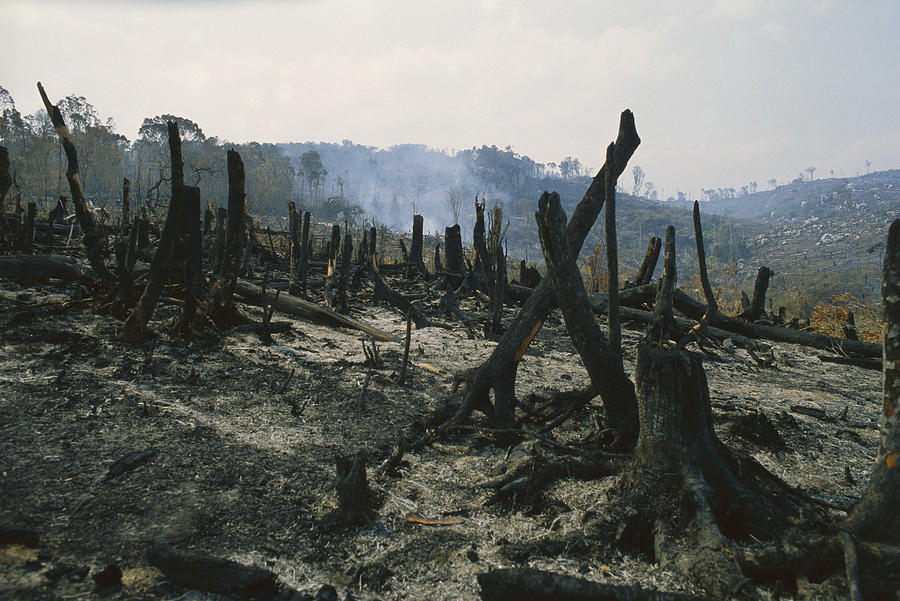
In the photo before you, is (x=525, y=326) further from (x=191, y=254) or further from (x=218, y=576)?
(x=191, y=254)

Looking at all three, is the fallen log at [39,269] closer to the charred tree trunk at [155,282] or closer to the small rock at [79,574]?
the charred tree trunk at [155,282]

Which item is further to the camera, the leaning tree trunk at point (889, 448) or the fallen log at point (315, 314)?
the fallen log at point (315, 314)

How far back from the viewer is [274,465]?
258 centimetres

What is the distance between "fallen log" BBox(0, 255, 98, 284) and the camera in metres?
5.55

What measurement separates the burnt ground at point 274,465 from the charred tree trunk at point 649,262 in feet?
9.61

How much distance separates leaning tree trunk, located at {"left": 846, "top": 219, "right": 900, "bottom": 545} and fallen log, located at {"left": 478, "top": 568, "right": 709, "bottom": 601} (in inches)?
23.9

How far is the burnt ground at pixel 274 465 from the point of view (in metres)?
1.75

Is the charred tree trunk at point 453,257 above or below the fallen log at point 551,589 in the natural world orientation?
above

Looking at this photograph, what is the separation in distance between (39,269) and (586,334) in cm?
678

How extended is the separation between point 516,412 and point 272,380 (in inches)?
83.5

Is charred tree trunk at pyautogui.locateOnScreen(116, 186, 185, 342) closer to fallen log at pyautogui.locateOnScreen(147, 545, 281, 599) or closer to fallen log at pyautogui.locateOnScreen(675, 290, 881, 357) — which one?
fallen log at pyautogui.locateOnScreen(147, 545, 281, 599)

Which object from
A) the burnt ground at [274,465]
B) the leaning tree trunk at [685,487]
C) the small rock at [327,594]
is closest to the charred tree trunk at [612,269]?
the leaning tree trunk at [685,487]

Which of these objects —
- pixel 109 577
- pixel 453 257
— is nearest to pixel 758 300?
pixel 453 257

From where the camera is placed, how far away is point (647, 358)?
204cm
